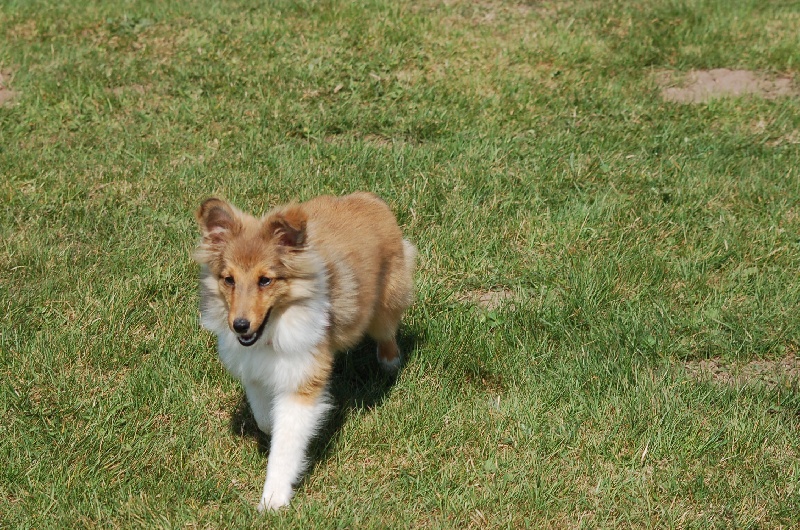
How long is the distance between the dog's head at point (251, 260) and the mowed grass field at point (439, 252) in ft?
3.29

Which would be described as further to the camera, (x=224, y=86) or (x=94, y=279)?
(x=224, y=86)

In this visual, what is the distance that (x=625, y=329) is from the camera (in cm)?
562

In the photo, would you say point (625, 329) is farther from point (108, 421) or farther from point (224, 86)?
point (224, 86)

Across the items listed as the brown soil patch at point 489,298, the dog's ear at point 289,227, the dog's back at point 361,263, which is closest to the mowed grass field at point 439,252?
the brown soil patch at point 489,298

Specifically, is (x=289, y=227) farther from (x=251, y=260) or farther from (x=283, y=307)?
(x=283, y=307)

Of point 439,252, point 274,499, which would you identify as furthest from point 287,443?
point 439,252

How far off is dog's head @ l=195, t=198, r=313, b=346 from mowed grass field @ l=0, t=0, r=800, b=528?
3.29 ft

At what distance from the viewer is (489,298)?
616 cm

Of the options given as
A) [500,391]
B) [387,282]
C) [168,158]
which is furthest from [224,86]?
[500,391]

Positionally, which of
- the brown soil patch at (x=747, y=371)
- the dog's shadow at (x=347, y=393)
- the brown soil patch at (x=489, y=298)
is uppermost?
the brown soil patch at (x=747, y=371)

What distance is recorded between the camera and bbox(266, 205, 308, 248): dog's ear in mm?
4230

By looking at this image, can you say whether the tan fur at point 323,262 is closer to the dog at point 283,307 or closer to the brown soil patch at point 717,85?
the dog at point 283,307

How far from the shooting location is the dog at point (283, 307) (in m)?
4.24

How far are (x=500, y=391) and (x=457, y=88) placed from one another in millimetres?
4153
